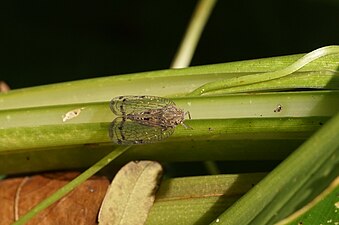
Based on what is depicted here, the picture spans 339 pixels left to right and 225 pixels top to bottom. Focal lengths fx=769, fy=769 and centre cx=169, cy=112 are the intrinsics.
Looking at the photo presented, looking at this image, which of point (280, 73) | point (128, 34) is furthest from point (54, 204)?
point (128, 34)

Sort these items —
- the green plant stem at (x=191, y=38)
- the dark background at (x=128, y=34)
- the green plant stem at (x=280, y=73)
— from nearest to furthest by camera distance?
the green plant stem at (x=280, y=73)
the green plant stem at (x=191, y=38)
the dark background at (x=128, y=34)

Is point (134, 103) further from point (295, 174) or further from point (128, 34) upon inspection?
point (128, 34)

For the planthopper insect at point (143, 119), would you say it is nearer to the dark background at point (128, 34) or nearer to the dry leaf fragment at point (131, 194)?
the dry leaf fragment at point (131, 194)

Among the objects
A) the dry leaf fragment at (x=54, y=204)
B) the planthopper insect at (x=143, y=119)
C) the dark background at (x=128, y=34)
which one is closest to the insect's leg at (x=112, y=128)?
the planthopper insect at (x=143, y=119)

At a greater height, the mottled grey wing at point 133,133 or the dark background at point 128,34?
the dark background at point 128,34

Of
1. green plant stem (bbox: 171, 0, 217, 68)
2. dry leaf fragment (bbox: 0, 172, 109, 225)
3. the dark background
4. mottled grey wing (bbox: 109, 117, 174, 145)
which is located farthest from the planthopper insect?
the dark background

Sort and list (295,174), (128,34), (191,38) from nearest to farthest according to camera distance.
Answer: (295,174), (191,38), (128,34)
